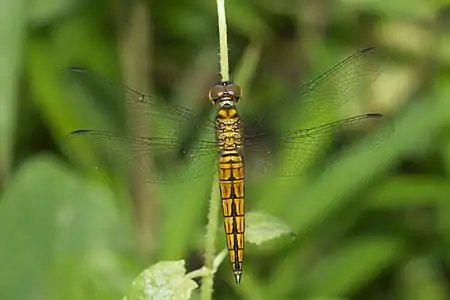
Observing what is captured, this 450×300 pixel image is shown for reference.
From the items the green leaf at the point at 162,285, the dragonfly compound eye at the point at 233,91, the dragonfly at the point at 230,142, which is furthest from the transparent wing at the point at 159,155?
the green leaf at the point at 162,285

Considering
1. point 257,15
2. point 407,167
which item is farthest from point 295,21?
point 407,167

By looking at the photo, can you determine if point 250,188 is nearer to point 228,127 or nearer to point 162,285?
point 228,127

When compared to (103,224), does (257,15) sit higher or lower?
higher

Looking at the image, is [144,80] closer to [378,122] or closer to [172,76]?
[172,76]

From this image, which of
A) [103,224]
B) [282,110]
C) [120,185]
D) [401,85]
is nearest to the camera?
[282,110]

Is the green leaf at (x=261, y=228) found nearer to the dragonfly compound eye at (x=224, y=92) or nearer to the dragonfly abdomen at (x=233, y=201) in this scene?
the dragonfly abdomen at (x=233, y=201)

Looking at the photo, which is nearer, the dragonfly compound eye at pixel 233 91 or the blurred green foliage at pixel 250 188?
the dragonfly compound eye at pixel 233 91

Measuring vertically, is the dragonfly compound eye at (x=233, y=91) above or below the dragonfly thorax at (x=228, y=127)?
above
